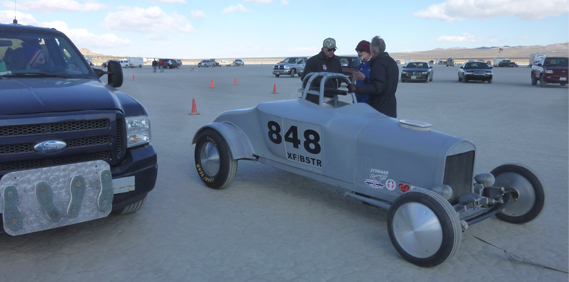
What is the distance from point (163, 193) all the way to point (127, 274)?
2182 millimetres

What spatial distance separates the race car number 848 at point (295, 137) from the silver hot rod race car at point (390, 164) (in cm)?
1

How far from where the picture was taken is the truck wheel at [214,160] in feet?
18.4

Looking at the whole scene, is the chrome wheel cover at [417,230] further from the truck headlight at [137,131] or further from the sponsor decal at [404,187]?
the truck headlight at [137,131]

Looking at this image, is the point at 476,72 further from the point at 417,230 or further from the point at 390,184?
the point at 417,230

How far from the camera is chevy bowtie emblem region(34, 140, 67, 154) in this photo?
3.51 metres

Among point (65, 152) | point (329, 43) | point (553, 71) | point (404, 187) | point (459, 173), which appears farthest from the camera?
point (553, 71)

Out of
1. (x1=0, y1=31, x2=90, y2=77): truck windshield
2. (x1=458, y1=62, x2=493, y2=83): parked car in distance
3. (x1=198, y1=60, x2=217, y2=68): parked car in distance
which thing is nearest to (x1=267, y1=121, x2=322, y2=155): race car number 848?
(x1=0, y1=31, x2=90, y2=77): truck windshield

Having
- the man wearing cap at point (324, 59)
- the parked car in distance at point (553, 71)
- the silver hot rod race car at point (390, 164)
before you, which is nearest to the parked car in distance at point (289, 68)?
the parked car in distance at point (553, 71)

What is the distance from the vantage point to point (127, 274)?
3.54m

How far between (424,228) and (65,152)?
2.98 meters

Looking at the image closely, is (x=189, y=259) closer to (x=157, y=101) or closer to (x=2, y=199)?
(x=2, y=199)

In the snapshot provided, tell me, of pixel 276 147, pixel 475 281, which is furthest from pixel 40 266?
pixel 475 281

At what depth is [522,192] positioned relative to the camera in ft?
15.0

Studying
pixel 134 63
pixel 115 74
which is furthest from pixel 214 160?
pixel 134 63
